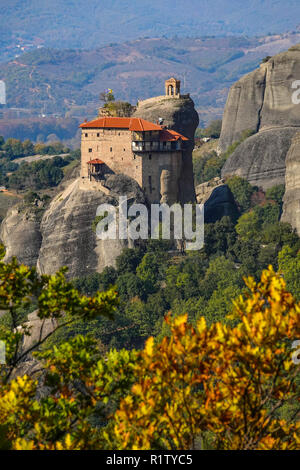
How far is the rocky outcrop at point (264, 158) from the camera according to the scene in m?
84.8

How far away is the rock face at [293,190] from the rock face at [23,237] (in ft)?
56.9

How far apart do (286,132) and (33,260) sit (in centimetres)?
3194

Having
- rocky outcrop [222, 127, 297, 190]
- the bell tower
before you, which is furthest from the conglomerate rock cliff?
rocky outcrop [222, 127, 297, 190]

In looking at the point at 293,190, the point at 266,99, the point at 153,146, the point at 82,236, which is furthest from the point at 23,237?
the point at 266,99

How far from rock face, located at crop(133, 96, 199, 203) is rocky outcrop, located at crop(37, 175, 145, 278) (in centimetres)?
458

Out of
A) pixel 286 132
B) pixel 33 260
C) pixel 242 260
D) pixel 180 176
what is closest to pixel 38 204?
pixel 33 260

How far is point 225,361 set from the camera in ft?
51.4

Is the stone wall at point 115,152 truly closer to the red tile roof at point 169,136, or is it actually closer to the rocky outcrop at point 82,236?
the rocky outcrop at point 82,236

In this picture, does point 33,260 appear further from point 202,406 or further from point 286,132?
point 202,406

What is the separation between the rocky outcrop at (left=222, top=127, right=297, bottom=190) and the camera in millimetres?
84750

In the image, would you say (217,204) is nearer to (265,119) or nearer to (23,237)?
(23,237)

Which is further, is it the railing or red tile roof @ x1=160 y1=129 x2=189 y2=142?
red tile roof @ x1=160 y1=129 x2=189 y2=142

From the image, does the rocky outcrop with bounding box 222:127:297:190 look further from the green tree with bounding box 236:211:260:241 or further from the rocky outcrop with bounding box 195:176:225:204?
the green tree with bounding box 236:211:260:241

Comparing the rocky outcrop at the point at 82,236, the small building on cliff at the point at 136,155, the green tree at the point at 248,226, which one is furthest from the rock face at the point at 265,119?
the rocky outcrop at the point at 82,236
